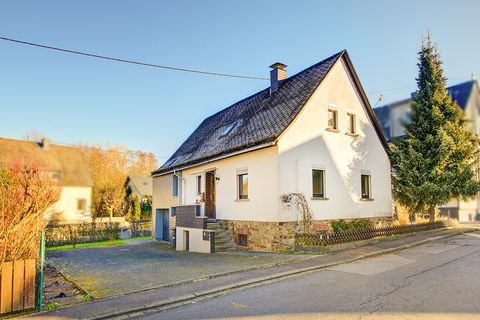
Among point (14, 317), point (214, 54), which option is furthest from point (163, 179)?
point (14, 317)

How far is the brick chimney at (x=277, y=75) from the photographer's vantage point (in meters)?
19.5

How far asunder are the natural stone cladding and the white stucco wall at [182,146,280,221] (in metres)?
0.28

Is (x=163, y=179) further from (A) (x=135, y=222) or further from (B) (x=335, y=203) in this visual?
(B) (x=335, y=203)

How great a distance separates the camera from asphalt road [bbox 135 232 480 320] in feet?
19.8

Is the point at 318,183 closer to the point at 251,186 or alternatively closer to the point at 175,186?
the point at 251,186

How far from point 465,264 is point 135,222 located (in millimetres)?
25477

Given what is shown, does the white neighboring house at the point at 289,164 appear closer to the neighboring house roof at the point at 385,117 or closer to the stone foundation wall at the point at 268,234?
the stone foundation wall at the point at 268,234

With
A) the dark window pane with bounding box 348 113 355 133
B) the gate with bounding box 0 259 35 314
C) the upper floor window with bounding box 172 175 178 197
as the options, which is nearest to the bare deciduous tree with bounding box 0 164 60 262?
the gate with bounding box 0 259 35 314

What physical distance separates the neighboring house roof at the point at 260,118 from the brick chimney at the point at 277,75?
32cm

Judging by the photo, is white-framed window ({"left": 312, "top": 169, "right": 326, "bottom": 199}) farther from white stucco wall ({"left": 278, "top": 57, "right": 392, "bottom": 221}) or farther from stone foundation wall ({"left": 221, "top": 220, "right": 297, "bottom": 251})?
stone foundation wall ({"left": 221, "top": 220, "right": 297, "bottom": 251})

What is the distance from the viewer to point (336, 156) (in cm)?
1623

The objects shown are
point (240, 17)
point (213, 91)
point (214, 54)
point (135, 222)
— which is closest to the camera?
point (240, 17)

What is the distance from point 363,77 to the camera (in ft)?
59.2

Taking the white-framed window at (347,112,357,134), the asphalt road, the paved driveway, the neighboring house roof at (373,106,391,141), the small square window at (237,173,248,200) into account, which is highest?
the white-framed window at (347,112,357,134)
